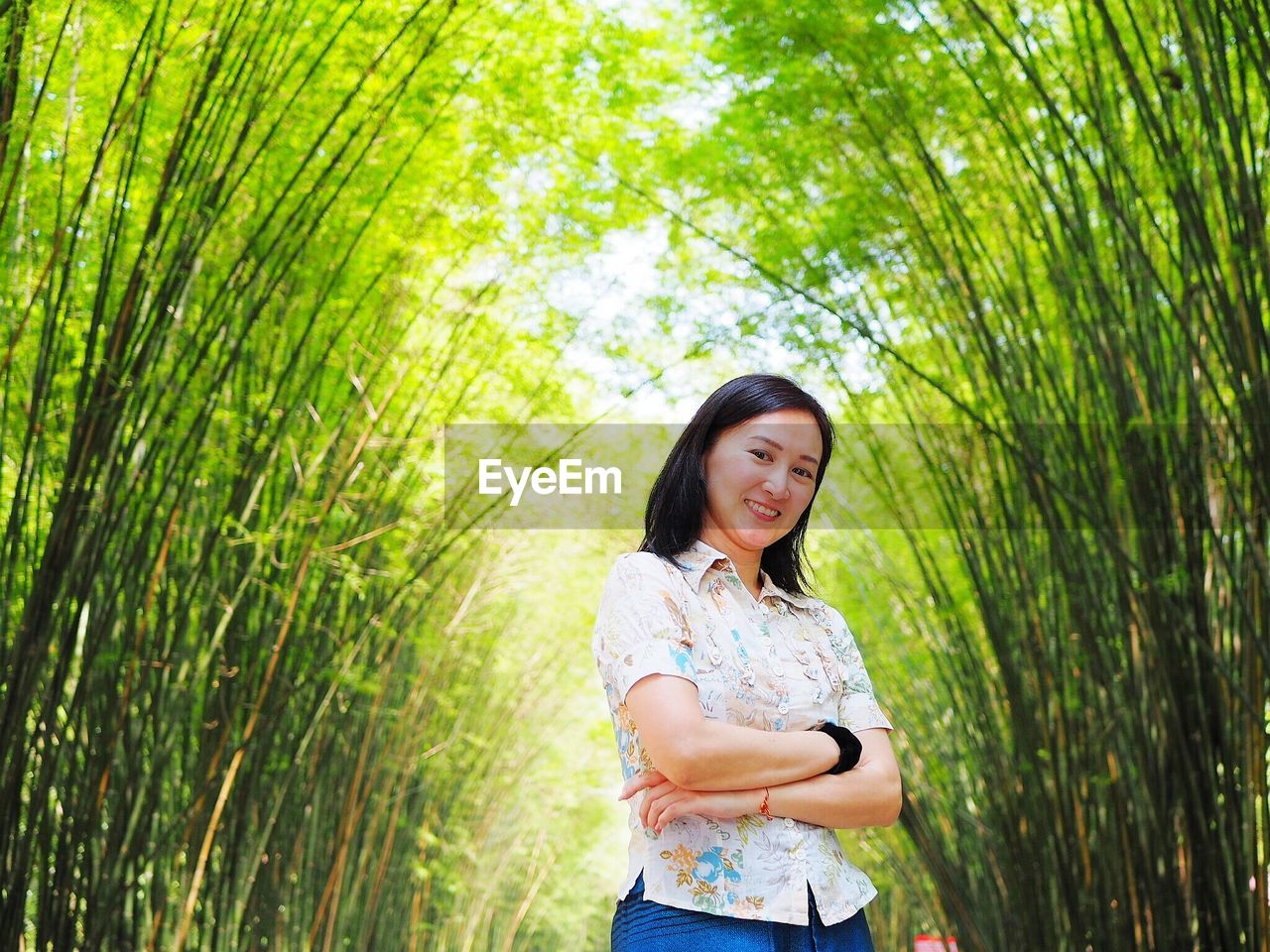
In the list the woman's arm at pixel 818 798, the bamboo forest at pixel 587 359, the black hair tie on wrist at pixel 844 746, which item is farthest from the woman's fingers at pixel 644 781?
the bamboo forest at pixel 587 359

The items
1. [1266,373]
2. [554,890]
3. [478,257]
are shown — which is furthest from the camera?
[554,890]

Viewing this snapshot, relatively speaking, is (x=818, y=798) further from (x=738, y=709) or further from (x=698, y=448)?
(x=698, y=448)

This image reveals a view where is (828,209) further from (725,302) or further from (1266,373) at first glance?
(1266,373)

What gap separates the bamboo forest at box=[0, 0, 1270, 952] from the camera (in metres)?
2.70

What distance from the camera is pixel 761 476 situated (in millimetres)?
1326

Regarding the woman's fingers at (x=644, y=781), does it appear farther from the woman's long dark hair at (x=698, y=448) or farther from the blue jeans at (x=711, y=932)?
the woman's long dark hair at (x=698, y=448)

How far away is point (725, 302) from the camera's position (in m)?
5.20

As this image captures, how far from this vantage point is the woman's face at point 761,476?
1320mm

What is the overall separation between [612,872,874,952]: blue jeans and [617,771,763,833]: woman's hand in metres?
0.06

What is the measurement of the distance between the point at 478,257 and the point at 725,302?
977mm

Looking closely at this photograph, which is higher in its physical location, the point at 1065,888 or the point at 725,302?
the point at 725,302

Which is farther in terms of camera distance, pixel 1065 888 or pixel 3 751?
pixel 1065 888

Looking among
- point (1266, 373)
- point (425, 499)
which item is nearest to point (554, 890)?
point (425, 499)

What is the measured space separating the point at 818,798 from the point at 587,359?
472cm
